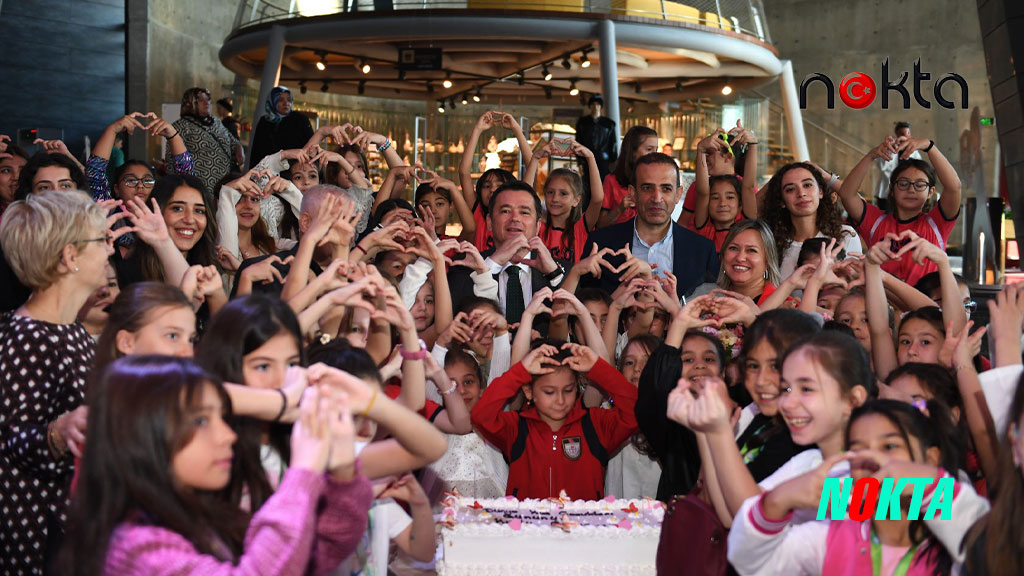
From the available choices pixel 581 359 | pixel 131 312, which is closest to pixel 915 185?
pixel 581 359

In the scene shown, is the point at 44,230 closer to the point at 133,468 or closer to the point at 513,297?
the point at 133,468

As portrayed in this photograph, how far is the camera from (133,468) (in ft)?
6.35

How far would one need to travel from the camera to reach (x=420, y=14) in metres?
9.93

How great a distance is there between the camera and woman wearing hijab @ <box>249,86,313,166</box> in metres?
8.02

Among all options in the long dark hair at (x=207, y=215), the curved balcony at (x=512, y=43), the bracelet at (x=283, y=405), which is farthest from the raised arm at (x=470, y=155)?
the bracelet at (x=283, y=405)

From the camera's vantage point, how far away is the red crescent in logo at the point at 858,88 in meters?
15.9

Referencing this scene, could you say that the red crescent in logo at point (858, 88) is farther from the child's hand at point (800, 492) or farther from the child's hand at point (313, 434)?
the child's hand at point (313, 434)

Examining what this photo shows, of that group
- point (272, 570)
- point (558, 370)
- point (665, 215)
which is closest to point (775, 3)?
point (665, 215)

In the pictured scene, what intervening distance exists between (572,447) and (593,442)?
98 mm

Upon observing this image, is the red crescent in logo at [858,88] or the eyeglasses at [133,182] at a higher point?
the red crescent in logo at [858,88]

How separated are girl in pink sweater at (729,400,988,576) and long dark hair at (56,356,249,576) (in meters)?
1.26

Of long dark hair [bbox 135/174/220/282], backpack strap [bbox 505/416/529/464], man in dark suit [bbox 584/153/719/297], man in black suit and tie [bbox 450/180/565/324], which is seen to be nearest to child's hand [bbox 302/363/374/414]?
backpack strap [bbox 505/416/529/464]

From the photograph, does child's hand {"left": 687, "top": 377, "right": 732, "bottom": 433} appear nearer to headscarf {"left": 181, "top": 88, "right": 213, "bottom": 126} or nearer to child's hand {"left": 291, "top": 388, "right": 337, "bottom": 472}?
child's hand {"left": 291, "top": 388, "right": 337, "bottom": 472}

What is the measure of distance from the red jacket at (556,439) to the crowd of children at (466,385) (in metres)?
0.01
